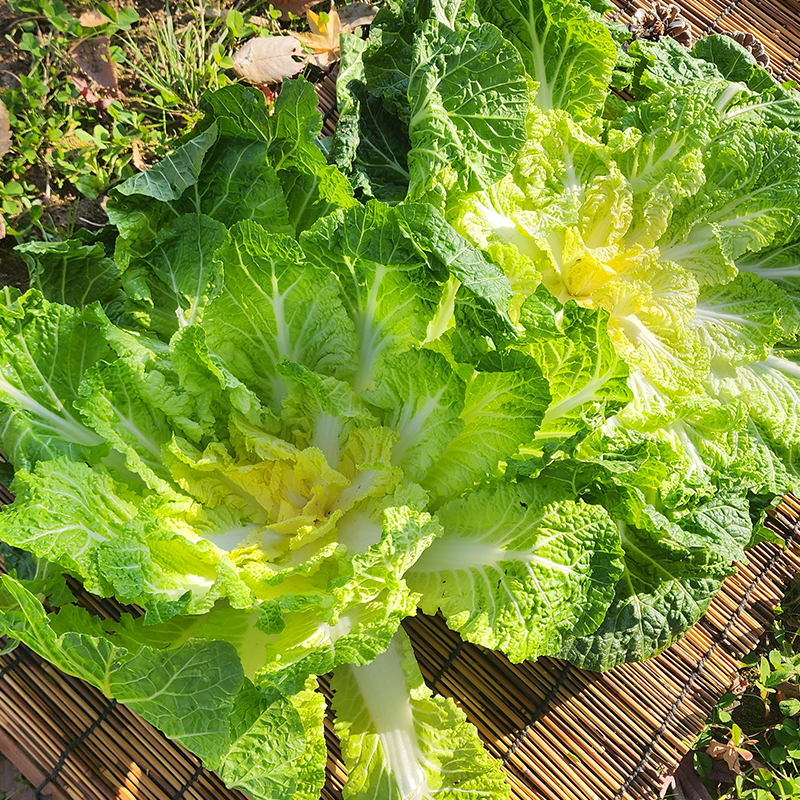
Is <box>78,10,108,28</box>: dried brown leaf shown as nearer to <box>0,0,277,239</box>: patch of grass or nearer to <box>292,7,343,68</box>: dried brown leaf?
<box>0,0,277,239</box>: patch of grass


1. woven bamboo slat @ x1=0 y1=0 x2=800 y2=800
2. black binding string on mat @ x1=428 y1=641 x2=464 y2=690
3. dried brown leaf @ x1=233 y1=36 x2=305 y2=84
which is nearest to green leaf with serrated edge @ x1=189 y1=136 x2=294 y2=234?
woven bamboo slat @ x1=0 y1=0 x2=800 y2=800

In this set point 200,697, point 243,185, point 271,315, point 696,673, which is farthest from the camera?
point 696,673

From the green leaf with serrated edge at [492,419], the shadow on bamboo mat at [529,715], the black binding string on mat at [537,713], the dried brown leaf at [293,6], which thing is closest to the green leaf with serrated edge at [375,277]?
the green leaf with serrated edge at [492,419]

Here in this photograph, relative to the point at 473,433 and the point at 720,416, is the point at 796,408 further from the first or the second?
the point at 473,433

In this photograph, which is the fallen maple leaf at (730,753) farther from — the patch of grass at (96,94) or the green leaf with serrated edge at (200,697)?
the patch of grass at (96,94)

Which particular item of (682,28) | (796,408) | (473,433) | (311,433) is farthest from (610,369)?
(682,28)

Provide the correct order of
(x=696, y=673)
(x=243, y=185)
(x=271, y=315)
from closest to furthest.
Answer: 1. (x=271, y=315)
2. (x=243, y=185)
3. (x=696, y=673)

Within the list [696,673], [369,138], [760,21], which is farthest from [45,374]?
[760,21]

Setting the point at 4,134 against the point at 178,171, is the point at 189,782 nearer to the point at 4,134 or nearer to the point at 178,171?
the point at 178,171
